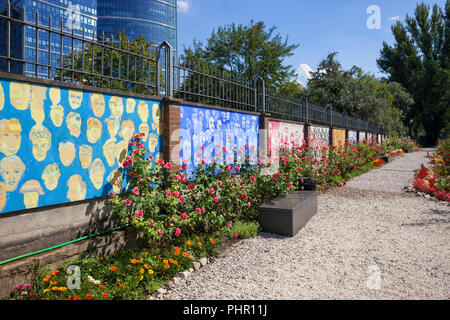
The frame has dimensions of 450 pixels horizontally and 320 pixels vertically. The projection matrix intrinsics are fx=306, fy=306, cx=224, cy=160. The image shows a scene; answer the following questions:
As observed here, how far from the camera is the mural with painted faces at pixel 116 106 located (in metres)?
3.98

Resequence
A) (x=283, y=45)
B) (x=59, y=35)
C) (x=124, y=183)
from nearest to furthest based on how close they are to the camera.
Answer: (x=59, y=35), (x=124, y=183), (x=283, y=45)

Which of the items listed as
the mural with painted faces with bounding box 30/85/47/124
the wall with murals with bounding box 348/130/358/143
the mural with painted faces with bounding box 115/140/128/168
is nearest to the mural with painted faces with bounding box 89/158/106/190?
the mural with painted faces with bounding box 115/140/128/168

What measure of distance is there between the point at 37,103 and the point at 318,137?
407 inches

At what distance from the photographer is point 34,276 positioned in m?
2.93

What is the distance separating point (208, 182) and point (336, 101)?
19.9 m

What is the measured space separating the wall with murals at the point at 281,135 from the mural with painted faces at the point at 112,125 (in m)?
5.00

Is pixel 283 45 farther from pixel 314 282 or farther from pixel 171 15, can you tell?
pixel 171 15

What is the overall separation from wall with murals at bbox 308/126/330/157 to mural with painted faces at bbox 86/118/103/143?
7.27 meters

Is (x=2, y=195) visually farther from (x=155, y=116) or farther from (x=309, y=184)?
(x=309, y=184)

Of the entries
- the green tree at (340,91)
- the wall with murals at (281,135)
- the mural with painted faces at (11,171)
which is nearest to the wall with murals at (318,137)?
the wall with murals at (281,135)

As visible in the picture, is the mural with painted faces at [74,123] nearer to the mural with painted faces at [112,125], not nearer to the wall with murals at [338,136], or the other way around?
the mural with painted faces at [112,125]

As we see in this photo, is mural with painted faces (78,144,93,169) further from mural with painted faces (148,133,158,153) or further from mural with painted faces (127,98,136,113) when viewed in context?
mural with painted faces (148,133,158,153)

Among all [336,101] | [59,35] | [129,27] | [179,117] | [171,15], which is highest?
[171,15]

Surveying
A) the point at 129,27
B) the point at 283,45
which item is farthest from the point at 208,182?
the point at 129,27
